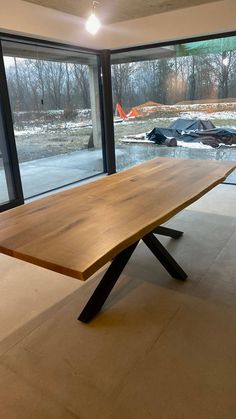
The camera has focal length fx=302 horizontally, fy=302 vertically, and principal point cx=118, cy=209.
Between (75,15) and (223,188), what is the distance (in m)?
2.96

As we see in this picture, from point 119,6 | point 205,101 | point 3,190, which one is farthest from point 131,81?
point 3,190

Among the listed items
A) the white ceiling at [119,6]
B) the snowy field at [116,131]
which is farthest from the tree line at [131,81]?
the white ceiling at [119,6]

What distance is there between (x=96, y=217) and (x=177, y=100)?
3.42 metres

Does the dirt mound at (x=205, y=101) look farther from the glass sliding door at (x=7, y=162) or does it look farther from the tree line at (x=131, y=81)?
the glass sliding door at (x=7, y=162)

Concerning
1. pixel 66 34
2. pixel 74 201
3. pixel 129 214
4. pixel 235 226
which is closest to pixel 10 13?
pixel 66 34

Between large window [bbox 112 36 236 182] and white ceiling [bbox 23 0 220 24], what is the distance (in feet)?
1.85

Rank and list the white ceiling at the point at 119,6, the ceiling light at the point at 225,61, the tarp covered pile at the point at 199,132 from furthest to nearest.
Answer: the tarp covered pile at the point at 199,132 < the ceiling light at the point at 225,61 < the white ceiling at the point at 119,6

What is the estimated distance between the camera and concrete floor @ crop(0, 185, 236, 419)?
1.26 m

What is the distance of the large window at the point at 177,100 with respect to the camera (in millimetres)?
4016

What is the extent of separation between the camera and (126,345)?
1563 millimetres

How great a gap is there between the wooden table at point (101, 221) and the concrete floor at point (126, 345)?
18 cm

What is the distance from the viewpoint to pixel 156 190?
1.99 meters

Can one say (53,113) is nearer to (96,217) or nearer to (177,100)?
(177,100)

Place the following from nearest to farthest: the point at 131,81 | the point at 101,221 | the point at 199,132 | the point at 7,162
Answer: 1. the point at 101,221
2. the point at 7,162
3. the point at 199,132
4. the point at 131,81
